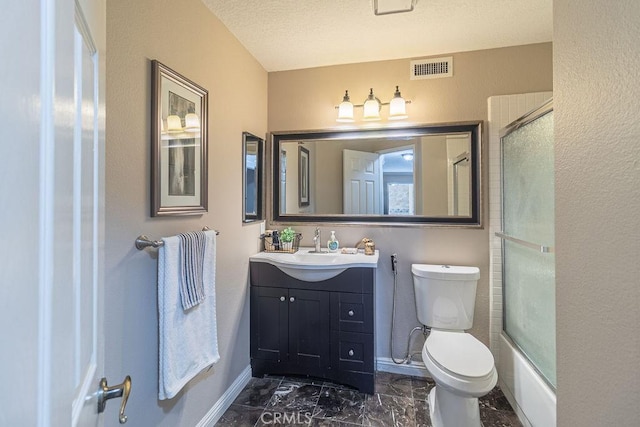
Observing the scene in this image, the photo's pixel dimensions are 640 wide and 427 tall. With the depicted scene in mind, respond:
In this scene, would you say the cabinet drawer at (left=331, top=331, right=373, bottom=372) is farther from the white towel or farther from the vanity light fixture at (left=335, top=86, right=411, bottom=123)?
the vanity light fixture at (left=335, top=86, right=411, bottom=123)

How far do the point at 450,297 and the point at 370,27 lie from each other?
1.86 metres

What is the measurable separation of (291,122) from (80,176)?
7.17 ft

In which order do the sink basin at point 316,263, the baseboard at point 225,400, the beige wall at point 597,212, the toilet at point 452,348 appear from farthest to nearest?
the sink basin at point 316,263 < the baseboard at point 225,400 < the toilet at point 452,348 < the beige wall at point 597,212

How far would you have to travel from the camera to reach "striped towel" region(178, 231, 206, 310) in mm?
1406

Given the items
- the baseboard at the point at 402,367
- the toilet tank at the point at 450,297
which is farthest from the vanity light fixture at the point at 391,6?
the baseboard at the point at 402,367

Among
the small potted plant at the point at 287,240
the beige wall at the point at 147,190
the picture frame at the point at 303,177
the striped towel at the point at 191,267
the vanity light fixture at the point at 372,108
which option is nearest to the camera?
the beige wall at the point at 147,190

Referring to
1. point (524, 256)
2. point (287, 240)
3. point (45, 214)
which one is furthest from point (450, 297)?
point (45, 214)

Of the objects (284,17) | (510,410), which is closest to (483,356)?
(510,410)

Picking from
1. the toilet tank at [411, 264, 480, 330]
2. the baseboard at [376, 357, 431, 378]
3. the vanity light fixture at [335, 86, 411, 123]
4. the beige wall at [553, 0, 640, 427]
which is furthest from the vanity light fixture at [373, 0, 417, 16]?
the baseboard at [376, 357, 431, 378]

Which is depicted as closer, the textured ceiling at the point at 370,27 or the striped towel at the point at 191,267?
the striped towel at the point at 191,267

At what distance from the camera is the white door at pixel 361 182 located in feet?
8.11

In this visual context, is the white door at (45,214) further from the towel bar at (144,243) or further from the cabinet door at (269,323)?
the cabinet door at (269,323)

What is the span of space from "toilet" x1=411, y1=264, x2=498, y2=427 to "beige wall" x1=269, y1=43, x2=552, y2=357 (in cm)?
20

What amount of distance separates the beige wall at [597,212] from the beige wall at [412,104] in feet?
4.81
